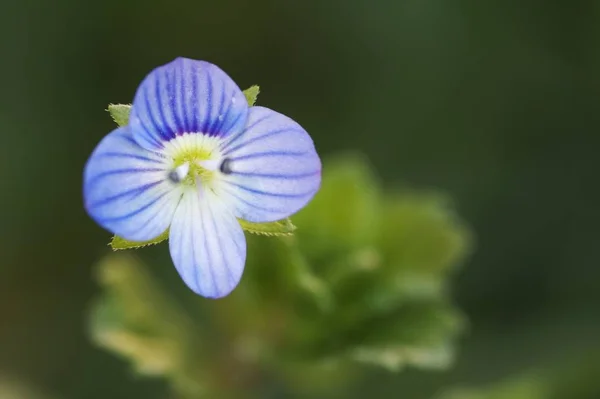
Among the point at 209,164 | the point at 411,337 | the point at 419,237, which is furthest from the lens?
the point at 419,237

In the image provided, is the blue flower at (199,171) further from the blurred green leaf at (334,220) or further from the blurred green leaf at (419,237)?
the blurred green leaf at (419,237)

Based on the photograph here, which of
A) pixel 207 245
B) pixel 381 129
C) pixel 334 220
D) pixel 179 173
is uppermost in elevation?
pixel 381 129

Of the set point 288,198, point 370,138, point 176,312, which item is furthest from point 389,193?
point 288,198

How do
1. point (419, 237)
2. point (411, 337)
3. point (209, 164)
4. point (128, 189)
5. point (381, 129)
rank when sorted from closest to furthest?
point (128, 189)
point (209, 164)
point (411, 337)
point (419, 237)
point (381, 129)

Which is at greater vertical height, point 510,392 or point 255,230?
point 510,392

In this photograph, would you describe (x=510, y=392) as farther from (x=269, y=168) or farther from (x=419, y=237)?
(x=269, y=168)

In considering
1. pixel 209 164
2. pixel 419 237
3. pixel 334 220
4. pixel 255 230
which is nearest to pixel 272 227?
pixel 255 230

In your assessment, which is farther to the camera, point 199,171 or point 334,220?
point 334,220

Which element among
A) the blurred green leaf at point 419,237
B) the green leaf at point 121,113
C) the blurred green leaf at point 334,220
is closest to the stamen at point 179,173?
the green leaf at point 121,113
